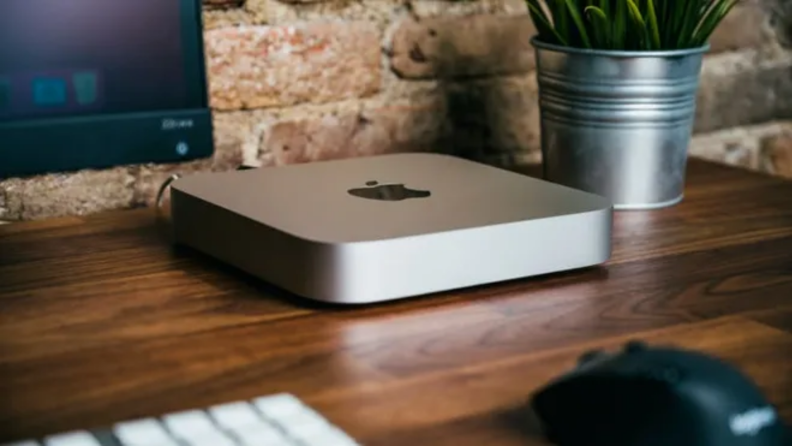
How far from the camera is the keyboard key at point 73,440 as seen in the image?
21.0 inches

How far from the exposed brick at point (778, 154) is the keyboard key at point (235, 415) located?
105cm

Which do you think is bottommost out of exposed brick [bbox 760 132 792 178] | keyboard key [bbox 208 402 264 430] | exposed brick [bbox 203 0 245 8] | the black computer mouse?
exposed brick [bbox 760 132 792 178]

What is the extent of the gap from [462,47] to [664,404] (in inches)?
29.7

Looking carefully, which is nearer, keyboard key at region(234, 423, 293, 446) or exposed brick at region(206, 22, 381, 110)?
keyboard key at region(234, 423, 293, 446)

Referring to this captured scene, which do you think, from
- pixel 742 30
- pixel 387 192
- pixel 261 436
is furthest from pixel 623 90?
pixel 261 436

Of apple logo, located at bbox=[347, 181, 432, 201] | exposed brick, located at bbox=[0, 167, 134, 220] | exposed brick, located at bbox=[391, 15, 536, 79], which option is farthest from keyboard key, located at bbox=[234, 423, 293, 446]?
exposed brick, located at bbox=[391, 15, 536, 79]

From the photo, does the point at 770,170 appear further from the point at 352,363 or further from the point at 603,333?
the point at 352,363

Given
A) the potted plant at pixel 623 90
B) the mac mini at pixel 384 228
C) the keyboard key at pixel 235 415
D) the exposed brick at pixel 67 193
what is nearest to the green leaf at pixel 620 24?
the potted plant at pixel 623 90

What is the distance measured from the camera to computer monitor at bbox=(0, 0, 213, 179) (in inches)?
35.1

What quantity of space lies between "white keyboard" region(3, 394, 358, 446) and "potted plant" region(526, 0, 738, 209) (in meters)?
0.53

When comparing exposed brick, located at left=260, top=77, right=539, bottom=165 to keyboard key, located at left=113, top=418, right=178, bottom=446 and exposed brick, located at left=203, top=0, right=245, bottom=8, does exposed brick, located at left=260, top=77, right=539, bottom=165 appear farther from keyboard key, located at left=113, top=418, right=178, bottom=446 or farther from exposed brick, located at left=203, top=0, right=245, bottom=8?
keyboard key, located at left=113, top=418, right=178, bottom=446

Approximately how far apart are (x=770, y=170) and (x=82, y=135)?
91 cm

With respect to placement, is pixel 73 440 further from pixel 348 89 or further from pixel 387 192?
pixel 348 89

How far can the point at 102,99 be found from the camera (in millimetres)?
931
